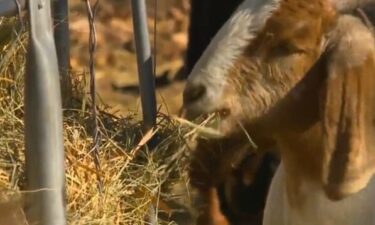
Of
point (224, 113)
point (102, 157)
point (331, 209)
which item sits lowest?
point (331, 209)

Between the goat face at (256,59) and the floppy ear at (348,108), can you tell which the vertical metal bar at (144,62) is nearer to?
the goat face at (256,59)

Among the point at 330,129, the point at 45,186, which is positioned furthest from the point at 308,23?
the point at 45,186

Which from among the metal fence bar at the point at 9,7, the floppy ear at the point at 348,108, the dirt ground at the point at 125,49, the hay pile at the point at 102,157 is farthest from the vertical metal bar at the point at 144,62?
the dirt ground at the point at 125,49

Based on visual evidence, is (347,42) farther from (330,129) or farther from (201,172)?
(201,172)

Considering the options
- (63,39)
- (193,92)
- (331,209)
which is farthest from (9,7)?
(331,209)

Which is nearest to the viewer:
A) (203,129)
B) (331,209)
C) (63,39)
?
(203,129)

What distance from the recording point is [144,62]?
131 inches

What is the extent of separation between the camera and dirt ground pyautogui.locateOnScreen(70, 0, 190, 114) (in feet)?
22.0

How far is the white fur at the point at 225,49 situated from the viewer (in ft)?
10.3

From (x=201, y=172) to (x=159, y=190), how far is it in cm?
66

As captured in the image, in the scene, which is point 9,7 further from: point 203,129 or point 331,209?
point 331,209

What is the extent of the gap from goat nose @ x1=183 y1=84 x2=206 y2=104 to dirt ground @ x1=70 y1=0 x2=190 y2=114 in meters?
2.87

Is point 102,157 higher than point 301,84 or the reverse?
the reverse

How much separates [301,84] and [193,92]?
308mm
